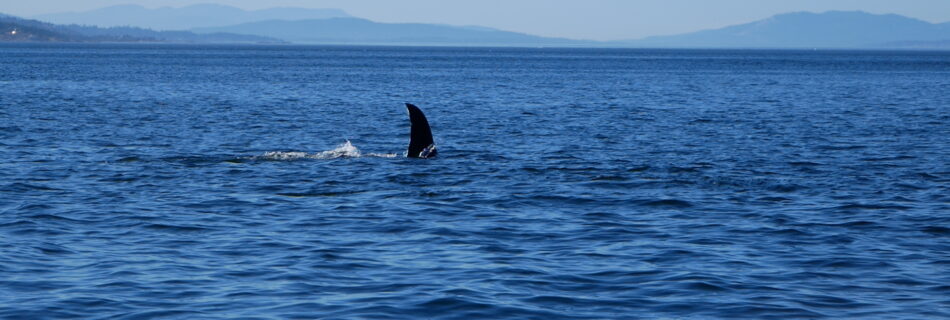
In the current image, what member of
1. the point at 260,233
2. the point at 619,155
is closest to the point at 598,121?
the point at 619,155

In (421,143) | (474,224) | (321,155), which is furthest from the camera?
(321,155)

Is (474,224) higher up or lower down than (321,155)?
higher up

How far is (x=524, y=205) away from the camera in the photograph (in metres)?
19.3

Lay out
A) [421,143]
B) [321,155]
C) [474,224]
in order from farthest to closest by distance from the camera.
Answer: [321,155], [421,143], [474,224]

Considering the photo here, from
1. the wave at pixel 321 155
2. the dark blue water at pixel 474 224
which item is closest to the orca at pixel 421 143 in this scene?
the dark blue water at pixel 474 224

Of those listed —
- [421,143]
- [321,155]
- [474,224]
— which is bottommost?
[321,155]

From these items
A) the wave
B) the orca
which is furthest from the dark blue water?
the orca

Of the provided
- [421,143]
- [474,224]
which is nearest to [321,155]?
[421,143]

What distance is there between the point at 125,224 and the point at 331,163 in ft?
29.4

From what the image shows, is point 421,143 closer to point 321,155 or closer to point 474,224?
point 321,155

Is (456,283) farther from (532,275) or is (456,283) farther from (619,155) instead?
(619,155)

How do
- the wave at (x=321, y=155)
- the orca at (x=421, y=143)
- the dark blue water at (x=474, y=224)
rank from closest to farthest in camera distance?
1. the dark blue water at (x=474, y=224)
2. the orca at (x=421, y=143)
3. the wave at (x=321, y=155)

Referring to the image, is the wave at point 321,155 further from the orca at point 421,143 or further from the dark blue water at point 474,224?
the orca at point 421,143

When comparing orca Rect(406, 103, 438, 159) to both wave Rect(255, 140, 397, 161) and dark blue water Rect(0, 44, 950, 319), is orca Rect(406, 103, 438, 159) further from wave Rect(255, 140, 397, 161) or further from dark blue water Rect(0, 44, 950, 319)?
wave Rect(255, 140, 397, 161)
